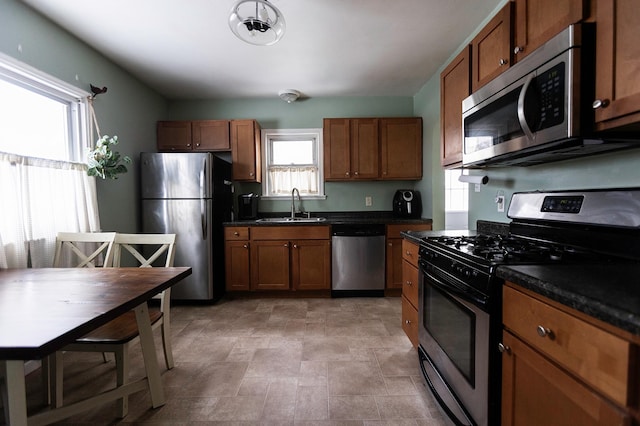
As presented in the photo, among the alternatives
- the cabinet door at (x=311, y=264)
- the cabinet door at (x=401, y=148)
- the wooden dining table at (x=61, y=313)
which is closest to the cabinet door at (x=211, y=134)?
the cabinet door at (x=311, y=264)

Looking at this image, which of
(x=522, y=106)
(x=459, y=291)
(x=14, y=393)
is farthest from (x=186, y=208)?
(x=522, y=106)

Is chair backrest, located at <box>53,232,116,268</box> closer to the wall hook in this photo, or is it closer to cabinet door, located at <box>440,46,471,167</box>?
the wall hook

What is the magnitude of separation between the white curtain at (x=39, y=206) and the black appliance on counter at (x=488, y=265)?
2550 mm

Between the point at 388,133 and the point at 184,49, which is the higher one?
the point at 184,49

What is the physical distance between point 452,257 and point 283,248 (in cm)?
213

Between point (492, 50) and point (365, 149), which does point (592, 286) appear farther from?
point (365, 149)

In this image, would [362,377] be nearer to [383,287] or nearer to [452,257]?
[452,257]

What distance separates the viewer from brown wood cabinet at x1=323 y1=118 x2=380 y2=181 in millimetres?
3363

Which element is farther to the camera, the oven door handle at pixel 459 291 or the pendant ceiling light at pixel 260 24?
the pendant ceiling light at pixel 260 24

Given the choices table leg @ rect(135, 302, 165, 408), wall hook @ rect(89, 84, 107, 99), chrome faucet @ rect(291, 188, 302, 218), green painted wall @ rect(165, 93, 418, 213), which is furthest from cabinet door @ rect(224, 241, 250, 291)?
wall hook @ rect(89, 84, 107, 99)

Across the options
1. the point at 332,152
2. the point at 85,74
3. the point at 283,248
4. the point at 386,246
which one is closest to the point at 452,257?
the point at 386,246

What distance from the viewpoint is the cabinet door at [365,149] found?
3.36 metres

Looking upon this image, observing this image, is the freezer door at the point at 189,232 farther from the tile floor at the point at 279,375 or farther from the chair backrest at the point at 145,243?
the chair backrest at the point at 145,243

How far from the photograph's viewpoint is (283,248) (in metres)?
3.11
